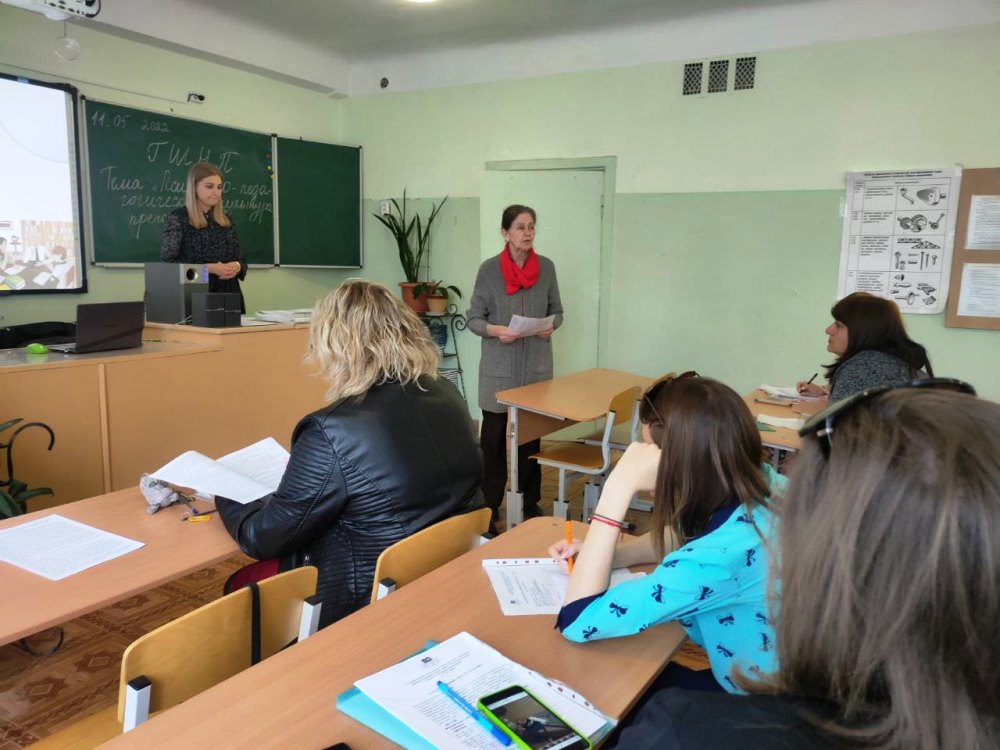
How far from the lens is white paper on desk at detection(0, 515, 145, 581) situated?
1489 mm

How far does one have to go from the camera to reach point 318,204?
5828mm

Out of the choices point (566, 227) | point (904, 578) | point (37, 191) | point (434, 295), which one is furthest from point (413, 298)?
point (904, 578)

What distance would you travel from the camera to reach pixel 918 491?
562mm

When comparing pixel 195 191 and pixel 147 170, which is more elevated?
pixel 147 170

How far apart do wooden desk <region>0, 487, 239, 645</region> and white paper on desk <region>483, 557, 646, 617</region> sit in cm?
62

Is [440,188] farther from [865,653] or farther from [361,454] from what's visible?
[865,653]

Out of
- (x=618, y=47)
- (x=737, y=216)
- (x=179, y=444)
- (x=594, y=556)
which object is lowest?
(x=179, y=444)

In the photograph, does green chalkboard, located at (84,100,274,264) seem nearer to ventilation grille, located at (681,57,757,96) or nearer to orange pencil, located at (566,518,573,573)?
ventilation grille, located at (681,57,757,96)

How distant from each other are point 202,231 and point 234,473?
2.43m

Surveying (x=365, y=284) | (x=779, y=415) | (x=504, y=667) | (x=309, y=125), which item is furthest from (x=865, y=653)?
(x=309, y=125)

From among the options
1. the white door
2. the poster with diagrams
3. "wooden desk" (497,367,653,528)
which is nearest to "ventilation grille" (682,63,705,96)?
the white door

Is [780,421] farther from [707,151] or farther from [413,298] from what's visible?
[413,298]

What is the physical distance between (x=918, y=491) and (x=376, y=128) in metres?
6.03

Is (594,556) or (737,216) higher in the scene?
(737,216)
